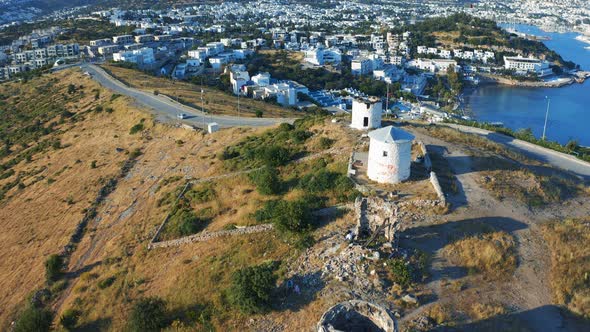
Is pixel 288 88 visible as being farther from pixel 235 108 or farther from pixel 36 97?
pixel 36 97

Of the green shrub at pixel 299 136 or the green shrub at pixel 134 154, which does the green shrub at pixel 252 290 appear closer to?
the green shrub at pixel 299 136

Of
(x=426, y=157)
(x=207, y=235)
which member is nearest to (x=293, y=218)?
(x=207, y=235)

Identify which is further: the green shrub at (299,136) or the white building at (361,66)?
the white building at (361,66)

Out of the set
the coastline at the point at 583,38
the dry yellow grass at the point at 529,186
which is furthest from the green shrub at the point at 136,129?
the coastline at the point at 583,38

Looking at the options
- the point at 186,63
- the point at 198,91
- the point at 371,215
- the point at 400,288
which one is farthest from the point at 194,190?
the point at 186,63

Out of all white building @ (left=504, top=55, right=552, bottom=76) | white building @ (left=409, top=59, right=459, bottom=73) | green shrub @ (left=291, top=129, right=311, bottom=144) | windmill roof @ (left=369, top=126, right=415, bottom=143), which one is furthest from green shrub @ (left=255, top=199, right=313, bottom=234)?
white building @ (left=504, top=55, right=552, bottom=76)
